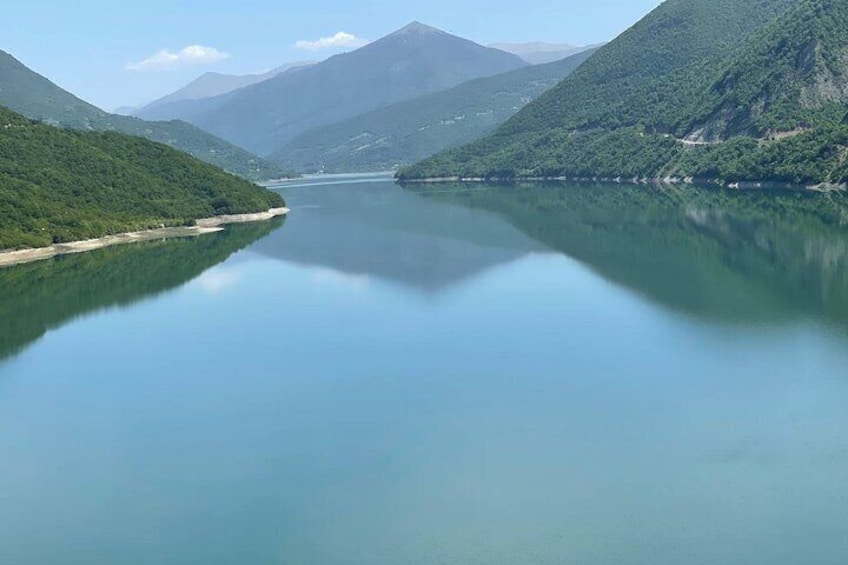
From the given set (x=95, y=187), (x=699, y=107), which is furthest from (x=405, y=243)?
(x=699, y=107)

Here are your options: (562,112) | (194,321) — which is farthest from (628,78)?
(194,321)

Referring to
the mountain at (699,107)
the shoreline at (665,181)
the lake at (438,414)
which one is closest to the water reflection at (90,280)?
the lake at (438,414)

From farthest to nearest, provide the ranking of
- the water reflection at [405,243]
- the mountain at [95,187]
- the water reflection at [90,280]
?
the mountain at [95,187] < the water reflection at [405,243] < the water reflection at [90,280]

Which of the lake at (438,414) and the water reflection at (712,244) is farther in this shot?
the water reflection at (712,244)

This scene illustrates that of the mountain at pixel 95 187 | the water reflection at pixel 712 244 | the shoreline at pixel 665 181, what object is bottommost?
the water reflection at pixel 712 244

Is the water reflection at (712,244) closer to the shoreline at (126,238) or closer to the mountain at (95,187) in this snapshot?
the shoreline at (126,238)

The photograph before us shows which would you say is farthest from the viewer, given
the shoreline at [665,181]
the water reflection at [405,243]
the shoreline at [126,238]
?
the shoreline at [665,181]

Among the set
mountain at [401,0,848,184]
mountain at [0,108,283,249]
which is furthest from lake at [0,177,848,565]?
mountain at [401,0,848,184]

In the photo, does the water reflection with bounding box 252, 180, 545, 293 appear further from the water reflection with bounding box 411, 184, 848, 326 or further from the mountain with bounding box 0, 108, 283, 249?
the mountain with bounding box 0, 108, 283, 249

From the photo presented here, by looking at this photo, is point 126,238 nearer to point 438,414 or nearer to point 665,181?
point 438,414
